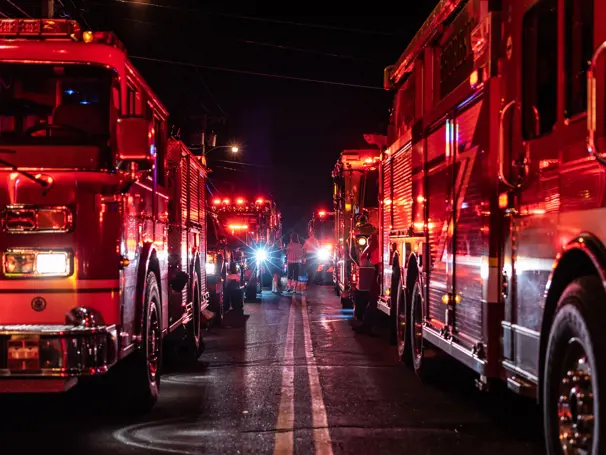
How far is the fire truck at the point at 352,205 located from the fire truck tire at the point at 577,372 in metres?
8.89

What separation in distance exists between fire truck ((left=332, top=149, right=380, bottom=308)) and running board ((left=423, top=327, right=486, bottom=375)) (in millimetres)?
5493

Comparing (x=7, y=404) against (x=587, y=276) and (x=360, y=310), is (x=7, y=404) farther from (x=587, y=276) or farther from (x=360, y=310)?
(x=360, y=310)

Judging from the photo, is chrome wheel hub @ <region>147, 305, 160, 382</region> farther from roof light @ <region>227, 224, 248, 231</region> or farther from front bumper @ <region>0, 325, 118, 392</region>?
roof light @ <region>227, 224, 248, 231</region>

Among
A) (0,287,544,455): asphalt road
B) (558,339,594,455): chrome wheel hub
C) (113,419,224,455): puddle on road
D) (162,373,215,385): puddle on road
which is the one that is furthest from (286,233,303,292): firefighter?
(558,339,594,455): chrome wheel hub

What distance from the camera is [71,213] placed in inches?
227

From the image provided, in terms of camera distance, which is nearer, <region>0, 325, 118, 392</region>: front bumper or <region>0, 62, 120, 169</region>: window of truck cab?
<region>0, 325, 118, 392</region>: front bumper

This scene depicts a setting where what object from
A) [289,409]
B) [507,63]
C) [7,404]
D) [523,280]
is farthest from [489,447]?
[7,404]

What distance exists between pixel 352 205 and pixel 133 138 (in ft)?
34.3

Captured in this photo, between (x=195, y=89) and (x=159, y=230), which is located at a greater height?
(x=195, y=89)

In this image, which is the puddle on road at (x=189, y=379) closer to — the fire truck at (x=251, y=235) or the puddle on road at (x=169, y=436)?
the puddle on road at (x=169, y=436)

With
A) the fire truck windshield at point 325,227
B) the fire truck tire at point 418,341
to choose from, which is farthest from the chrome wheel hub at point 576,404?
the fire truck windshield at point 325,227

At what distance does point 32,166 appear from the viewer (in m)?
5.91

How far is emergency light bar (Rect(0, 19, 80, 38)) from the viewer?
6.35 m

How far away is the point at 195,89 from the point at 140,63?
700 cm
